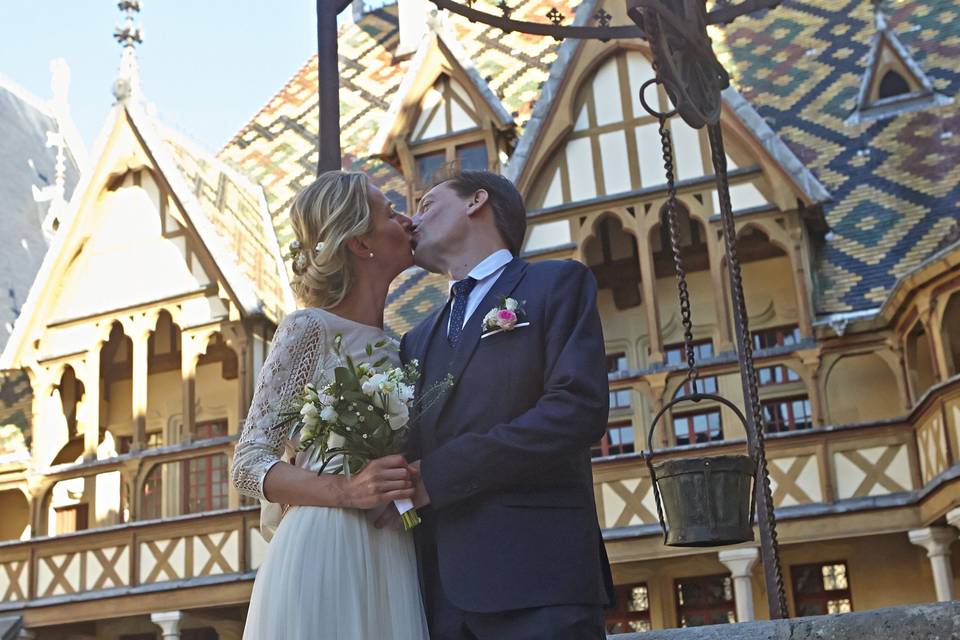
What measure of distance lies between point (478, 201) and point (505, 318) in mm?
436

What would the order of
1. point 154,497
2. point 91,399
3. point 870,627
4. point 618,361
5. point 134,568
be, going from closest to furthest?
point 870,627 → point 618,361 → point 134,568 → point 91,399 → point 154,497

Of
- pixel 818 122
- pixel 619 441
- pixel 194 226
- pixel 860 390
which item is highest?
pixel 818 122

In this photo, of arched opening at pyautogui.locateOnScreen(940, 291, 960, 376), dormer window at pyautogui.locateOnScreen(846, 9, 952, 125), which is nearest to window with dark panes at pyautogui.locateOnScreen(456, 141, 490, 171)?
dormer window at pyautogui.locateOnScreen(846, 9, 952, 125)

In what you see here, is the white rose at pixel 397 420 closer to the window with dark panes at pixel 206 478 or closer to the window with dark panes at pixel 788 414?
the window with dark panes at pixel 788 414

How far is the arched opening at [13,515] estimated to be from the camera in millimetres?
17891

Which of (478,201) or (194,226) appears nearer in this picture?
(478,201)

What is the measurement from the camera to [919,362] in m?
13.4

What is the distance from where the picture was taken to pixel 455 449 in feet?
8.90

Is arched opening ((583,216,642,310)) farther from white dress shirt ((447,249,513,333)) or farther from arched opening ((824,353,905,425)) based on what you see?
white dress shirt ((447,249,513,333))

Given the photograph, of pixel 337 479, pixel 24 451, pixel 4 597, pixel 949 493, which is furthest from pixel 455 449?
pixel 24 451

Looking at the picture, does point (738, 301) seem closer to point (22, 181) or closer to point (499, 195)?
point (499, 195)

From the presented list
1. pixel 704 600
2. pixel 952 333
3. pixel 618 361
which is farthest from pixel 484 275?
pixel 704 600

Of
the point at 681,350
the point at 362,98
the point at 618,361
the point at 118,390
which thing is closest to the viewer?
the point at 681,350

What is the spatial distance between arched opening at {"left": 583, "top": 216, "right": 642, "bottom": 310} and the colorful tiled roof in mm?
2027
